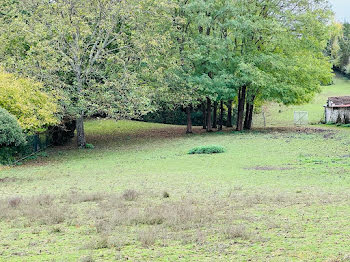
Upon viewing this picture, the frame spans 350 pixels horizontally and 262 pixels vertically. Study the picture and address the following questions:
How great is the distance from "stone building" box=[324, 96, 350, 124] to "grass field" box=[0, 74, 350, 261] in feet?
86.6

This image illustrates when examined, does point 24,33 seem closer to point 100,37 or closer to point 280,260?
point 100,37

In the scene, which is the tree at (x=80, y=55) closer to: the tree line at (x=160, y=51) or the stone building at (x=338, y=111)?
the tree line at (x=160, y=51)

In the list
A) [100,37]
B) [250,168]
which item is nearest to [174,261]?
[250,168]

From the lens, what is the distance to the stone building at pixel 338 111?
166 feet

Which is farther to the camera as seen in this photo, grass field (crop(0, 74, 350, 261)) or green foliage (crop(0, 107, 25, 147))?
green foliage (crop(0, 107, 25, 147))

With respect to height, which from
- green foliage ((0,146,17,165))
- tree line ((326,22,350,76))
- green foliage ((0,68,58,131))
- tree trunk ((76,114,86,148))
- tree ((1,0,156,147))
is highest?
tree line ((326,22,350,76))

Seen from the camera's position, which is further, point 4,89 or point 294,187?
point 4,89

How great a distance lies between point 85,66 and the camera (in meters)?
33.8

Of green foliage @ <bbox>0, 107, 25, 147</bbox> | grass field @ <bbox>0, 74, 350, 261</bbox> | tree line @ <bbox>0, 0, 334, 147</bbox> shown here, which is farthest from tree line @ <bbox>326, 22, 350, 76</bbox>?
green foliage @ <bbox>0, 107, 25, 147</bbox>

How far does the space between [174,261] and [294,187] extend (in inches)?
345

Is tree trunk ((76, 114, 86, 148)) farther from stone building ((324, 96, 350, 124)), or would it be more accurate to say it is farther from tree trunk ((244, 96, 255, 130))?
stone building ((324, 96, 350, 124))

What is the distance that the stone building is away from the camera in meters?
50.5

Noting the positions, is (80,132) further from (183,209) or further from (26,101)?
(183,209)

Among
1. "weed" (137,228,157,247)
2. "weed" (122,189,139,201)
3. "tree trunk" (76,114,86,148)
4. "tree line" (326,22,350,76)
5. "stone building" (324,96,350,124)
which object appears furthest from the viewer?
"tree line" (326,22,350,76)
